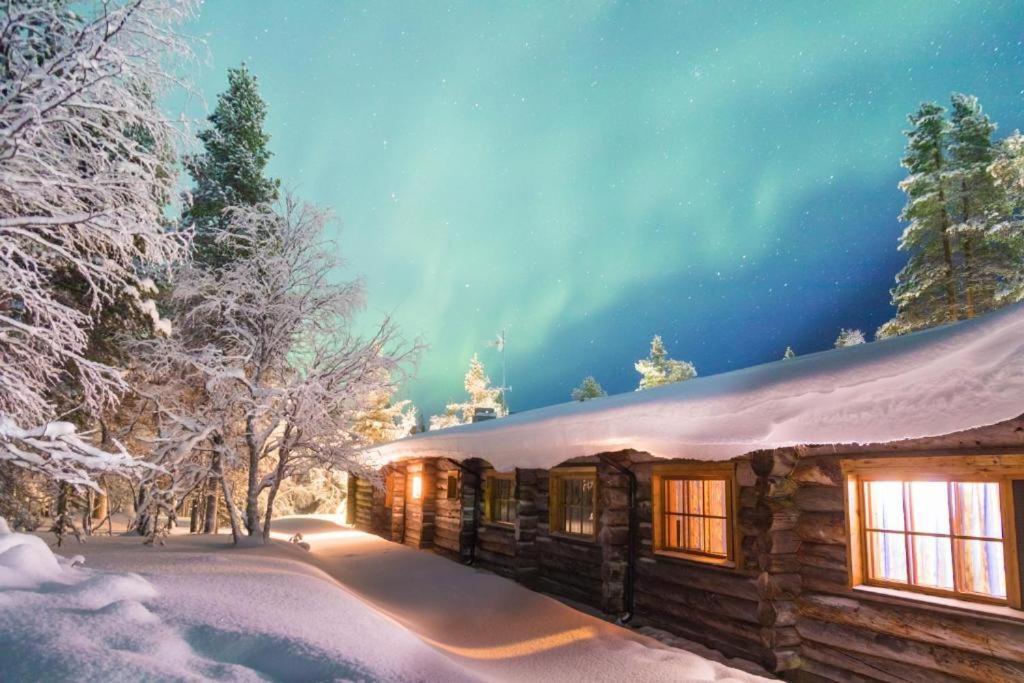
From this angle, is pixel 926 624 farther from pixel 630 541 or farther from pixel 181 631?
pixel 181 631

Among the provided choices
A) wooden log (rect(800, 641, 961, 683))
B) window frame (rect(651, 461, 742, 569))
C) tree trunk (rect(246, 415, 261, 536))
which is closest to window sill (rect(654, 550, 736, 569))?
window frame (rect(651, 461, 742, 569))

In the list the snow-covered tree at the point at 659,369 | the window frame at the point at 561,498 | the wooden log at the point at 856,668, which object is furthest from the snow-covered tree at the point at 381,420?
the wooden log at the point at 856,668

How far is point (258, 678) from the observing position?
3.77 m

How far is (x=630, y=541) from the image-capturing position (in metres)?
9.41

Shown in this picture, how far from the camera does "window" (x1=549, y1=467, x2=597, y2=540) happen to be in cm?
1068

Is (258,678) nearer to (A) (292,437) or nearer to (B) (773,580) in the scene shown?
(B) (773,580)

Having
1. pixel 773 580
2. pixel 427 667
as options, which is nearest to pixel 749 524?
pixel 773 580

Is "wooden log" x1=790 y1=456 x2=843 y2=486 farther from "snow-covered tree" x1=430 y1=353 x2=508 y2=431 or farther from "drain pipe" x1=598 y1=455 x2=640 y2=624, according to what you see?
"snow-covered tree" x1=430 y1=353 x2=508 y2=431

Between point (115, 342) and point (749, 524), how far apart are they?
14650 millimetres

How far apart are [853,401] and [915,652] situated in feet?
8.44

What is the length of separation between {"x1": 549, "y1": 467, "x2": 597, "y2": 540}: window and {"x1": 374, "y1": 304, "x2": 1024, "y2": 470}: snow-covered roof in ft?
7.49

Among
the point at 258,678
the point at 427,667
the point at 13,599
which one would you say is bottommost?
the point at 427,667

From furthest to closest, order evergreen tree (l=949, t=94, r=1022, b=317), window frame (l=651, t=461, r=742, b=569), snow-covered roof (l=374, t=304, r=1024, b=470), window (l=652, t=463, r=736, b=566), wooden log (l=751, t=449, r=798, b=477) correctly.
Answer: evergreen tree (l=949, t=94, r=1022, b=317)
window (l=652, t=463, r=736, b=566)
window frame (l=651, t=461, r=742, b=569)
wooden log (l=751, t=449, r=798, b=477)
snow-covered roof (l=374, t=304, r=1024, b=470)

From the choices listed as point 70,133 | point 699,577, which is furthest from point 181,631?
point 699,577
